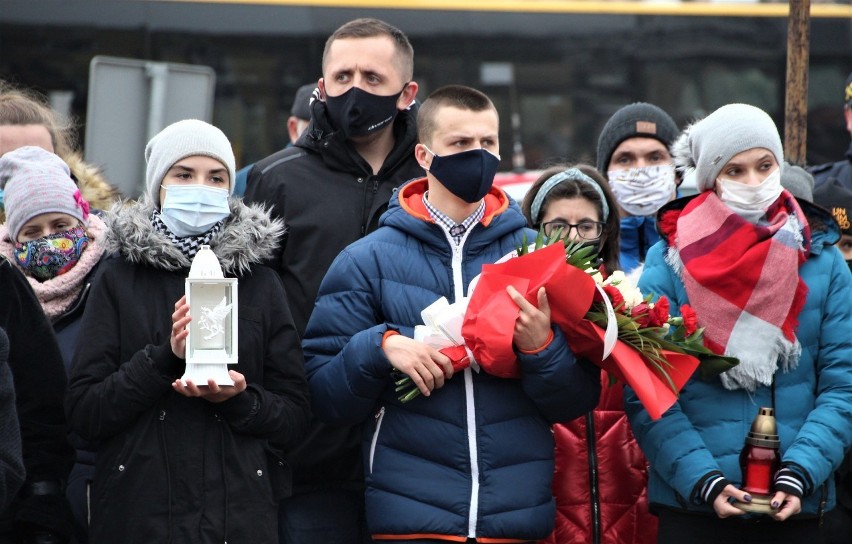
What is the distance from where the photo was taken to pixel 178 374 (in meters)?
4.51

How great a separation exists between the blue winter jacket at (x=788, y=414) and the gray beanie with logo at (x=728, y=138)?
0.39 metres

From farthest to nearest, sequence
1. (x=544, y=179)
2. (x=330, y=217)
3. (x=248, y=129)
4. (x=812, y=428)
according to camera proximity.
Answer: (x=248, y=129)
(x=544, y=179)
(x=330, y=217)
(x=812, y=428)

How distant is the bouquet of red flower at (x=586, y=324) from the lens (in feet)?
14.6

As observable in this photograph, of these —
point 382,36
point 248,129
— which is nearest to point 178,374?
point 382,36

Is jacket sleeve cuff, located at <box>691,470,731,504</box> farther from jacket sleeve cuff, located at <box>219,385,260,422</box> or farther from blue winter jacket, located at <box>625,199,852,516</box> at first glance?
jacket sleeve cuff, located at <box>219,385,260,422</box>

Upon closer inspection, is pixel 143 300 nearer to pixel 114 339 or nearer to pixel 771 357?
pixel 114 339

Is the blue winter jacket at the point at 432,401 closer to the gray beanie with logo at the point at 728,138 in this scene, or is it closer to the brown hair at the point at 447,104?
the brown hair at the point at 447,104

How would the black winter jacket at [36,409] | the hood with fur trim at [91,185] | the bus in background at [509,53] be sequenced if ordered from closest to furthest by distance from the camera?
1. the black winter jacket at [36,409]
2. the hood with fur trim at [91,185]
3. the bus in background at [509,53]

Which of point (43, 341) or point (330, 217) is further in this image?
point (330, 217)

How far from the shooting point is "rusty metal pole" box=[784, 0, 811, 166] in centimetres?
754

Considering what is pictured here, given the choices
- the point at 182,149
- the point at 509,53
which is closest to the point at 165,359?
the point at 182,149

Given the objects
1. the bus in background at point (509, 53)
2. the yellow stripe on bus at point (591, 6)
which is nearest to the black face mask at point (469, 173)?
the bus in background at point (509, 53)

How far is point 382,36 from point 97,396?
1.93m

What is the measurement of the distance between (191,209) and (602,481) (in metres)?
1.86
